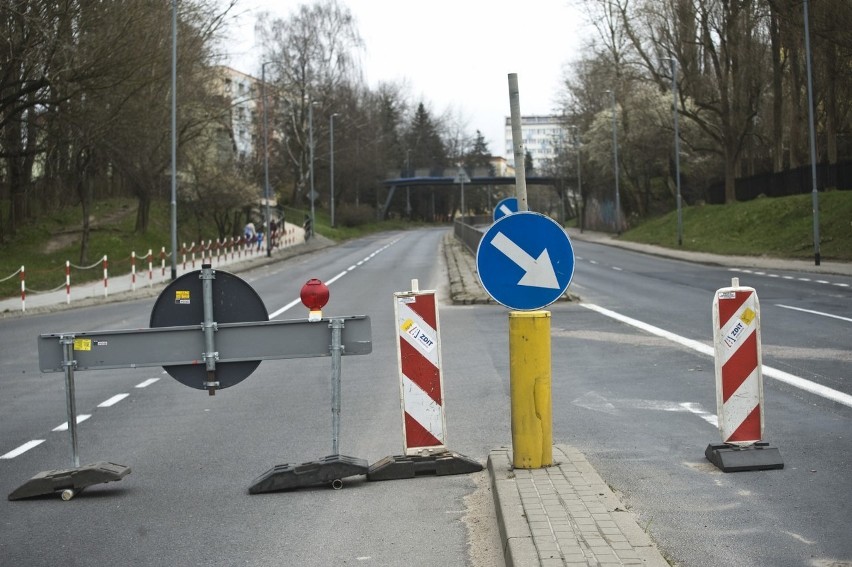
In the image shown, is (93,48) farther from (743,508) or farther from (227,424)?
(743,508)

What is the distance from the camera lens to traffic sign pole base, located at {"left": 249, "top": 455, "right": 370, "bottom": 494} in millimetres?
7090

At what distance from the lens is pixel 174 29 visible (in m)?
33.1

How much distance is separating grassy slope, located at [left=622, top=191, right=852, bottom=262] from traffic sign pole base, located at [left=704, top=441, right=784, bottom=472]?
30.6 meters

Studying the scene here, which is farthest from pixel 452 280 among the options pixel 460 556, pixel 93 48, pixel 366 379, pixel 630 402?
pixel 460 556

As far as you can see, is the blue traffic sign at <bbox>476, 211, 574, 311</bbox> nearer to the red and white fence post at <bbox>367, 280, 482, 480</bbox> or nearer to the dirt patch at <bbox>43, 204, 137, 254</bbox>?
the red and white fence post at <bbox>367, 280, 482, 480</bbox>

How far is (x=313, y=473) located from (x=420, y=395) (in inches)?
33.2

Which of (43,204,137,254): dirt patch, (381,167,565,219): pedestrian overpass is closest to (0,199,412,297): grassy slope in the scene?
(43,204,137,254): dirt patch

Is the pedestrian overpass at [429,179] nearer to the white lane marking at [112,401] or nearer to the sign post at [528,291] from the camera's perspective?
the white lane marking at [112,401]

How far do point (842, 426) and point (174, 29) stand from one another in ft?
92.2

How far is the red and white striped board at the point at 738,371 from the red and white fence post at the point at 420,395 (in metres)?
1.72

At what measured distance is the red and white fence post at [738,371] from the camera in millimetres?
7375

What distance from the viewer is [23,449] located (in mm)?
8711

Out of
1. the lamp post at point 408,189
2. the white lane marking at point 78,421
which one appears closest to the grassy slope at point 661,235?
the white lane marking at point 78,421

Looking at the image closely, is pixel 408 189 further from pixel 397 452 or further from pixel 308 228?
pixel 397 452
